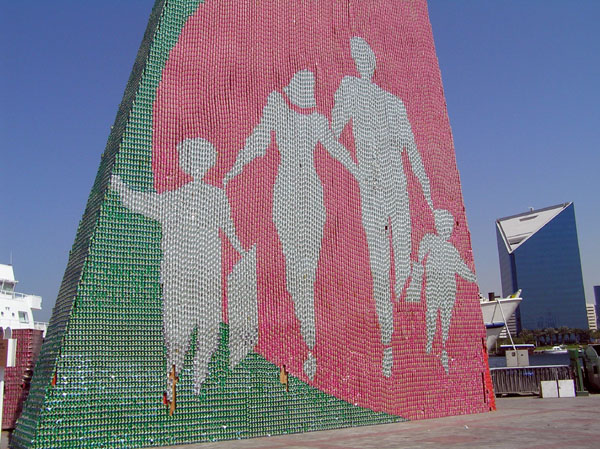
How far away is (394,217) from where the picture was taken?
1284 centimetres

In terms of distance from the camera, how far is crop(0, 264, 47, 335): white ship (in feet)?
84.5

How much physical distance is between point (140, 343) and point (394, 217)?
6.17 metres

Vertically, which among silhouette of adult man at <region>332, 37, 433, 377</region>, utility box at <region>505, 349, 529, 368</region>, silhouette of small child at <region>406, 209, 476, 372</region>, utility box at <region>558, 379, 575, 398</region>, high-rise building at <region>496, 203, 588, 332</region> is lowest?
utility box at <region>558, 379, 575, 398</region>

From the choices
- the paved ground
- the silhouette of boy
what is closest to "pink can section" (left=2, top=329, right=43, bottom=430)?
the paved ground

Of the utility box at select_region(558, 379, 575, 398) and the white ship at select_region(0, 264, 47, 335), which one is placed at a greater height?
the white ship at select_region(0, 264, 47, 335)

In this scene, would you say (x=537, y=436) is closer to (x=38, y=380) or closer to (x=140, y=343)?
(x=140, y=343)

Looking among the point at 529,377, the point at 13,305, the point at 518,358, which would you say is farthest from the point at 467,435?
the point at 13,305

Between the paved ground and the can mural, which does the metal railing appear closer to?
the paved ground

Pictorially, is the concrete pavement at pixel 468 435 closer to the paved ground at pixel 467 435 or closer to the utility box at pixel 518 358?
the paved ground at pixel 467 435

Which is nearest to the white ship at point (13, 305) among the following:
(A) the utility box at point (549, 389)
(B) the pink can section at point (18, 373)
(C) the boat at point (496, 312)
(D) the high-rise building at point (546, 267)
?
(B) the pink can section at point (18, 373)

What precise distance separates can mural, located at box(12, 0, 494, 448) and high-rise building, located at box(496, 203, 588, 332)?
4396 inches

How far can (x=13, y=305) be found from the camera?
86.4 feet

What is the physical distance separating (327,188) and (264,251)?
2.02 m

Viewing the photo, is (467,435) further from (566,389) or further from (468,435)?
(566,389)
